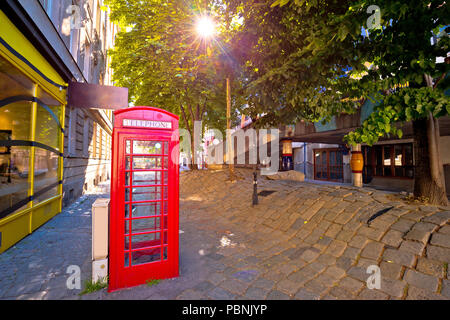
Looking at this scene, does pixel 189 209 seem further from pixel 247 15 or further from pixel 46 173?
pixel 247 15

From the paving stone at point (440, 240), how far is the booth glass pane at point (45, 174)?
8486 millimetres

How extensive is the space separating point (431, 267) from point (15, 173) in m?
8.59

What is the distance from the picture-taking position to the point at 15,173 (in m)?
5.16

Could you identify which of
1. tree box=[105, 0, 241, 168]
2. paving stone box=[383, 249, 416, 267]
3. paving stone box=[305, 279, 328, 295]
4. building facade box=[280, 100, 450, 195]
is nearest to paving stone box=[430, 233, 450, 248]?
paving stone box=[383, 249, 416, 267]

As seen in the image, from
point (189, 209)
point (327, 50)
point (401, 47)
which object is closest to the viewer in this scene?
point (401, 47)

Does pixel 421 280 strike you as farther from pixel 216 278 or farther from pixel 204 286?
pixel 204 286

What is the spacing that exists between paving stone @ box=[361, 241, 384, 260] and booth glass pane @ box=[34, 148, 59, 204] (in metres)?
7.58

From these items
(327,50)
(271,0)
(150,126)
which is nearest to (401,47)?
(327,50)

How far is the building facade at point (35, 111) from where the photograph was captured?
168 inches

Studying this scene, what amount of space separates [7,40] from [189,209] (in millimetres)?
6338

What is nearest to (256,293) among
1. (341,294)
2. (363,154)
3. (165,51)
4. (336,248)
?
(341,294)

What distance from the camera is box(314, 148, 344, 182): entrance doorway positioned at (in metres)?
16.4

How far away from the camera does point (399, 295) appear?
262cm

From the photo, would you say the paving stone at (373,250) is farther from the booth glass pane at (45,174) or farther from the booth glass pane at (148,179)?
the booth glass pane at (45,174)
